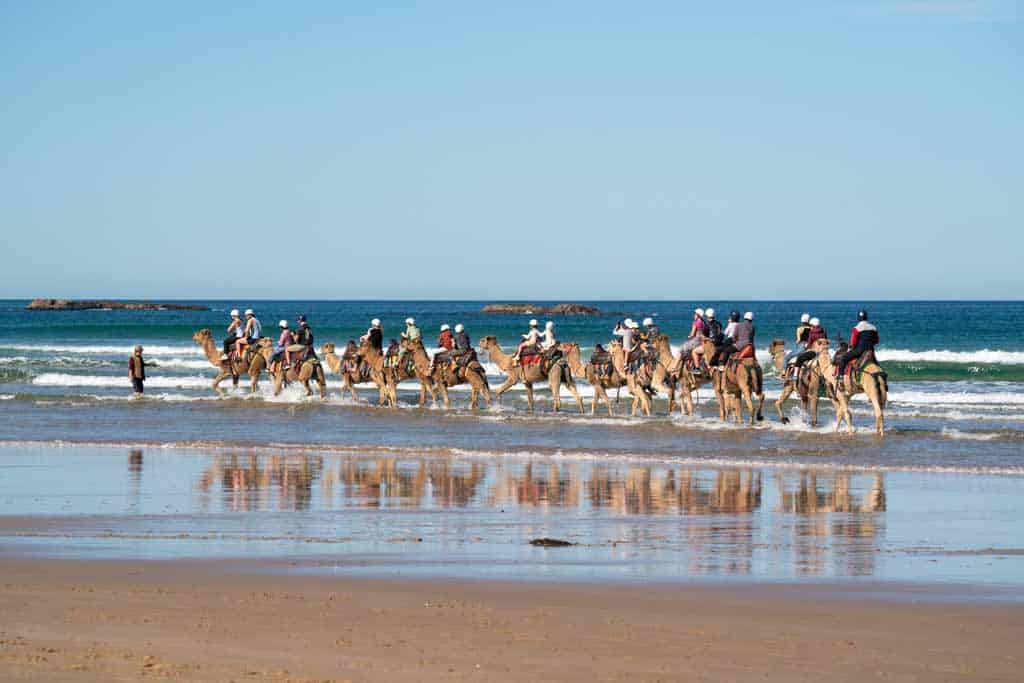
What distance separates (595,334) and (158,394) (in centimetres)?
5251

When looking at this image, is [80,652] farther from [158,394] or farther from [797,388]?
[158,394]

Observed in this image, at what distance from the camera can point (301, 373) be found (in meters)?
35.0

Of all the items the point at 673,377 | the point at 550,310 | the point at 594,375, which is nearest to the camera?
the point at 673,377

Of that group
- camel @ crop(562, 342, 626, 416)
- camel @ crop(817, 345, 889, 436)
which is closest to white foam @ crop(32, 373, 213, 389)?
camel @ crop(562, 342, 626, 416)

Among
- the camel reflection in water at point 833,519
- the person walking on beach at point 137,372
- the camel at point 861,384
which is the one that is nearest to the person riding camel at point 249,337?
the person walking on beach at point 137,372

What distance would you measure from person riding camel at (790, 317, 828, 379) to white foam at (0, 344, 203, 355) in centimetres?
4064

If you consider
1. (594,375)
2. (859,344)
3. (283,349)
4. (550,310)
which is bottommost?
(594,375)

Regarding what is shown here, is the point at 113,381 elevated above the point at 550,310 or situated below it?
below

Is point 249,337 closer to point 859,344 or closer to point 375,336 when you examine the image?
point 375,336

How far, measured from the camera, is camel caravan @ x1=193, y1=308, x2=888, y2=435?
85.5 ft

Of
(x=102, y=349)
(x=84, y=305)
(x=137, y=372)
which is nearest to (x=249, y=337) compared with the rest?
(x=137, y=372)

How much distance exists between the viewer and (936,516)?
48.8 feet

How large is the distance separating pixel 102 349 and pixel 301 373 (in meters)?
35.9

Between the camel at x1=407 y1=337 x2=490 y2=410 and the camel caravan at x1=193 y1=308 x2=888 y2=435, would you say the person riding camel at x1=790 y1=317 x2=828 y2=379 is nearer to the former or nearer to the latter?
the camel caravan at x1=193 y1=308 x2=888 y2=435
